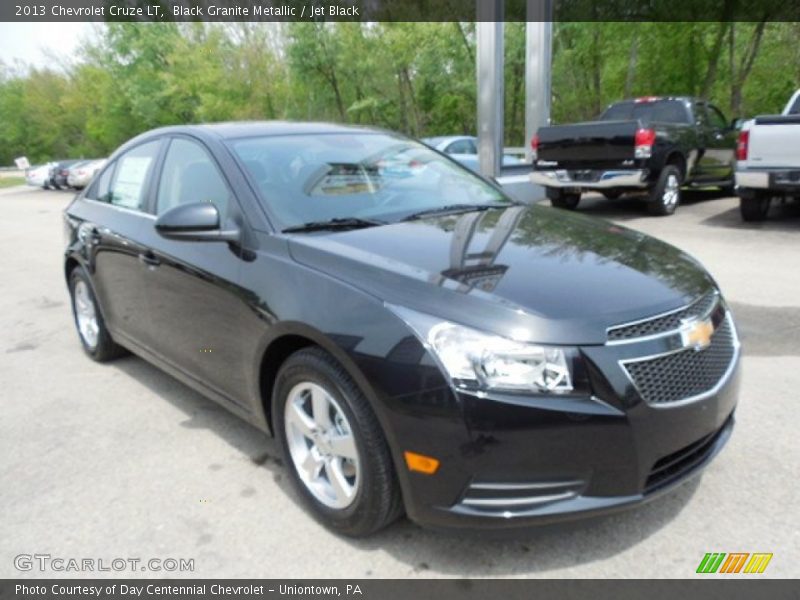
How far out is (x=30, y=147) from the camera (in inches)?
2354

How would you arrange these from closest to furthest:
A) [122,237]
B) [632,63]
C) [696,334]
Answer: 1. [696,334]
2. [122,237]
3. [632,63]

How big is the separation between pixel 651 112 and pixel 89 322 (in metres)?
10.3

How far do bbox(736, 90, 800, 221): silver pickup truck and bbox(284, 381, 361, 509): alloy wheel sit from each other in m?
7.97

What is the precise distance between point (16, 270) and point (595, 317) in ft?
30.5

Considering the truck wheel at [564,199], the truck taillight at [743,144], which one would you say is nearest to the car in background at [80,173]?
the truck wheel at [564,199]

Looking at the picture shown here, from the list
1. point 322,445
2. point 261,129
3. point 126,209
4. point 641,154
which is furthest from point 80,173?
point 322,445

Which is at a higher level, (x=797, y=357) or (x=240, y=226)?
(x=240, y=226)

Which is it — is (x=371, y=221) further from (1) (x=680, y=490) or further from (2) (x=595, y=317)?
(1) (x=680, y=490)

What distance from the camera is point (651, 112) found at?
38.5 feet

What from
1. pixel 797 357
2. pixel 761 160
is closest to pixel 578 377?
pixel 797 357

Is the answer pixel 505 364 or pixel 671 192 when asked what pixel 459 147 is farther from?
pixel 505 364

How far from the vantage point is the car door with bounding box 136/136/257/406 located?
3.01 meters

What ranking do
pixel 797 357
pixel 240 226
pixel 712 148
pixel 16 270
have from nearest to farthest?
pixel 240 226 → pixel 797 357 → pixel 16 270 → pixel 712 148

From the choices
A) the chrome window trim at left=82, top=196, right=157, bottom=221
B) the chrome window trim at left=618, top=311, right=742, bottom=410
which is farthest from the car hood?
the chrome window trim at left=82, top=196, right=157, bottom=221
